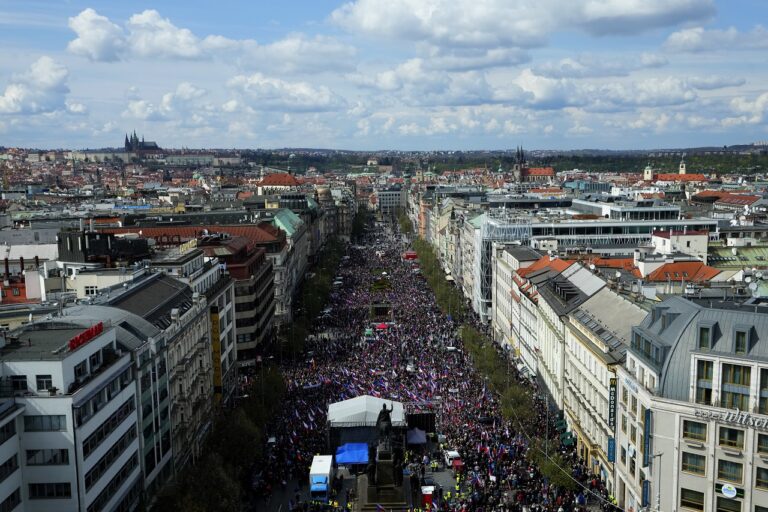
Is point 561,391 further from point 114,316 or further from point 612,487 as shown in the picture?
point 114,316

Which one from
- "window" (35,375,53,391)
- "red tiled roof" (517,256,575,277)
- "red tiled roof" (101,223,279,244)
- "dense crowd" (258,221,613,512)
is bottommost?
"dense crowd" (258,221,613,512)

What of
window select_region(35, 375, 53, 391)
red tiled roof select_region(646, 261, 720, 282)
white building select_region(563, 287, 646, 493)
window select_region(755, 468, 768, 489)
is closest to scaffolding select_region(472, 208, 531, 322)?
red tiled roof select_region(646, 261, 720, 282)

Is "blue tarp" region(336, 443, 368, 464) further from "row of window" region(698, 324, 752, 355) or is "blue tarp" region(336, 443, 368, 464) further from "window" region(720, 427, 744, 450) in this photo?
"row of window" region(698, 324, 752, 355)

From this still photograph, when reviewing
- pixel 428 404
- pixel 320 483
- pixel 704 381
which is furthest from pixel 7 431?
pixel 428 404

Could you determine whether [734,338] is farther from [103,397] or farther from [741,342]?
[103,397]

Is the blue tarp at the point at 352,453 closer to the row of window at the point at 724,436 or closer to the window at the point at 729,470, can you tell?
the row of window at the point at 724,436
